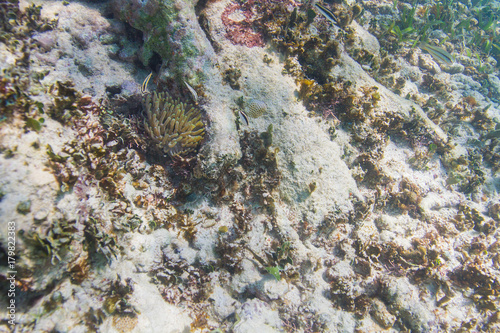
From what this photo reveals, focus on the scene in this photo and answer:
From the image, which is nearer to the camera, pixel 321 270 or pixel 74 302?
pixel 74 302

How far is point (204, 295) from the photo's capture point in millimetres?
3625

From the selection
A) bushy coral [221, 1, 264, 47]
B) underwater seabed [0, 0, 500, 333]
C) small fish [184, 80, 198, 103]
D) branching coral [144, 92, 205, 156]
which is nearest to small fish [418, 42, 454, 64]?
underwater seabed [0, 0, 500, 333]

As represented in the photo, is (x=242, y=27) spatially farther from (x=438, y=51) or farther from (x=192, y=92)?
(x=438, y=51)

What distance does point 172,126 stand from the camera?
399 cm

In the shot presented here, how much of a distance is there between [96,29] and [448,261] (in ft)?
32.5

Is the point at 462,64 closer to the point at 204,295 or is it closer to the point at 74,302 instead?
the point at 204,295

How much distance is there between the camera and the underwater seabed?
2.76 m

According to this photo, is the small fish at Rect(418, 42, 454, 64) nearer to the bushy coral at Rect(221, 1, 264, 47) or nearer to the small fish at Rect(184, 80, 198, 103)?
the bushy coral at Rect(221, 1, 264, 47)

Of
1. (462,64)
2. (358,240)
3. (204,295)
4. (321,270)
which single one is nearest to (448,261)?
(358,240)

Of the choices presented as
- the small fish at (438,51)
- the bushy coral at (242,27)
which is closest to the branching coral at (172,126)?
the bushy coral at (242,27)

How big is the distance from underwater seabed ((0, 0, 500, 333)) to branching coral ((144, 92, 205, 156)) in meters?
0.04

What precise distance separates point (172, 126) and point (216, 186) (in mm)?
1350

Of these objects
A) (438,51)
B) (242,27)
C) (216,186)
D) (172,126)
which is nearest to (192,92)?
(172,126)

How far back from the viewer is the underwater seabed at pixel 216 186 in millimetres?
2756
